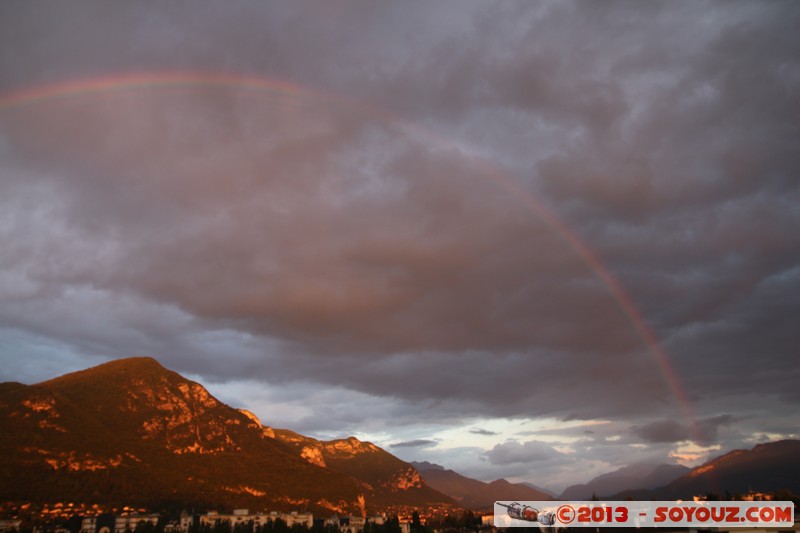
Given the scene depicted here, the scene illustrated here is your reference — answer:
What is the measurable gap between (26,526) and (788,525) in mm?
162718

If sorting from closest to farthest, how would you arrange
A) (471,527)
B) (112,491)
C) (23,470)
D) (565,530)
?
1. (565,530)
2. (471,527)
3. (23,470)
4. (112,491)

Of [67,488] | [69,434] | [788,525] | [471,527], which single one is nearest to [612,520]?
[788,525]

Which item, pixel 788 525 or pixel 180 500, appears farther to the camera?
pixel 180 500

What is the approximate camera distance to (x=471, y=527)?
137875 mm

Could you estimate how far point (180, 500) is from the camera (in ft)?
655

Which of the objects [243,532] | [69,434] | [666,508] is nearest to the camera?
[666,508]

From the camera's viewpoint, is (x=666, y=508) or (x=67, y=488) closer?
(x=666, y=508)

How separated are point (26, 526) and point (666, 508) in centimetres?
15265

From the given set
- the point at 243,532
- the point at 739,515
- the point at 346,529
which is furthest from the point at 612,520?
the point at 346,529

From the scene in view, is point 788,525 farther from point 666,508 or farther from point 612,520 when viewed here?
point 612,520

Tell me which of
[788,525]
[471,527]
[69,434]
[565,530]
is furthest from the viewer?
[69,434]

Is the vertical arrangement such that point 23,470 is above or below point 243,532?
above

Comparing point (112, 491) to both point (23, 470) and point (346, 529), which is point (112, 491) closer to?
point (23, 470)

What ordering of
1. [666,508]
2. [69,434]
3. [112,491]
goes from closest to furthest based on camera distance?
[666,508] < [112,491] < [69,434]
